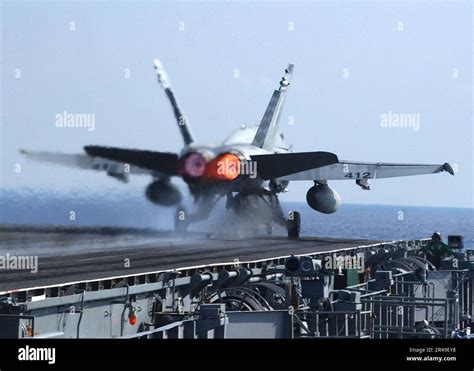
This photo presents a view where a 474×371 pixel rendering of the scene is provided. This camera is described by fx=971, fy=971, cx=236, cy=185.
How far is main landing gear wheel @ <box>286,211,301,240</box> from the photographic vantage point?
62969mm

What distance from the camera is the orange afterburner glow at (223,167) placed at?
47.2 metres

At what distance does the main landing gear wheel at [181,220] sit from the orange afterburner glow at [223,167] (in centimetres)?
305

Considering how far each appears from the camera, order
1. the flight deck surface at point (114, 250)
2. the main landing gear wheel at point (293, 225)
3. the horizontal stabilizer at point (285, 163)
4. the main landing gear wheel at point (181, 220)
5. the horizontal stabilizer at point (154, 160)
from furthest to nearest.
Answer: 1. the main landing gear wheel at point (293, 225)
2. the horizontal stabilizer at point (285, 163)
3. the main landing gear wheel at point (181, 220)
4. the horizontal stabilizer at point (154, 160)
5. the flight deck surface at point (114, 250)

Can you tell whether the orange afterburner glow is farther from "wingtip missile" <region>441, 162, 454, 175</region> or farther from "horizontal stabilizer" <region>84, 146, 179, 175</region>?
"wingtip missile" <region>441, 162, 454, 175</region>

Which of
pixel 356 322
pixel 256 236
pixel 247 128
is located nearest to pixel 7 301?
pixel 356 322

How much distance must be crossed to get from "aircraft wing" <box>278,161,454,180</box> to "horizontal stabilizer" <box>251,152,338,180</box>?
873 mm

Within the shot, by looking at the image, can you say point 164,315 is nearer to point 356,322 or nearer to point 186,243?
point 356,322

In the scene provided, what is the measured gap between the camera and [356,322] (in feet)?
74.2

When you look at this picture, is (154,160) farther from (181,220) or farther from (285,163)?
(285,163)
